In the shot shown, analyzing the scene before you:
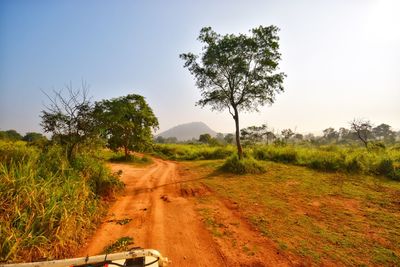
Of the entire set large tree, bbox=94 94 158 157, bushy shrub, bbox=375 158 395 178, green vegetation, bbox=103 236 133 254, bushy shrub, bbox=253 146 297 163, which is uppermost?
large tree, bbox=94 94 158 157

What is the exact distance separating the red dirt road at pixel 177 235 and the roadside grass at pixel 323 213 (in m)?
0.37

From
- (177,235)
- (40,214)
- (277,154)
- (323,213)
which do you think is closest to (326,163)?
(277,154)

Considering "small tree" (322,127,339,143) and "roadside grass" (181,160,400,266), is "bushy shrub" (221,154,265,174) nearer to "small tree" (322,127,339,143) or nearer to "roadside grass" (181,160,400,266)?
"roadside grass" (181,160,400,266)

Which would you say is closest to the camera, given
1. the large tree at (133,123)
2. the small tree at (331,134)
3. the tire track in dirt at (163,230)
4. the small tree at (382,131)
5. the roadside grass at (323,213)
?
the tire track in dirt at (163,230)

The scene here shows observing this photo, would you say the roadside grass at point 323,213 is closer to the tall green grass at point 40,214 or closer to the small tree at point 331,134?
the tall green grass at point 40,214

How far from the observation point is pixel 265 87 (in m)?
15.0

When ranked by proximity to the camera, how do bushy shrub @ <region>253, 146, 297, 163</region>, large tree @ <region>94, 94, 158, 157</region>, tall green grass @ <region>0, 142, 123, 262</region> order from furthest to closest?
1. large tree @ <region>94, 94, 158, 157</region>
2. bushy shrub @ <region>253, 146, 297, 163</region>
3. tall green grass @ <region>0, 142, 123, 262</region>

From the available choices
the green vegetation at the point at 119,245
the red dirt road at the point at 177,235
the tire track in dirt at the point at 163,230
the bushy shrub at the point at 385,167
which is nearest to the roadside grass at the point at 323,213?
the red dirt road at the point at 177,235

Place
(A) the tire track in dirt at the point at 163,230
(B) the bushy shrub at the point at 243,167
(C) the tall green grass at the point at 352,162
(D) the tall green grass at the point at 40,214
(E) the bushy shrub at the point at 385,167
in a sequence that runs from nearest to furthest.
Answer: (D) the tall green grass at the point at 40,214 → (A) the tire track in dirt at the point at 163,230 → (E) the bushy shrub at the point at 385,167 → (C) the tall green grass at the point at 352,162 → (B) the bushy shrub at the point at 243,167

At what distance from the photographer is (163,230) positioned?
542 cm

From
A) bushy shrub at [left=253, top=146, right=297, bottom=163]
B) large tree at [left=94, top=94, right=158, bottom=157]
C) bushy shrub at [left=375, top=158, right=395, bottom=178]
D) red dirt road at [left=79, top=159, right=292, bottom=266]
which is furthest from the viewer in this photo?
large tree at [left=94, top=94, right=158, bottom=157]

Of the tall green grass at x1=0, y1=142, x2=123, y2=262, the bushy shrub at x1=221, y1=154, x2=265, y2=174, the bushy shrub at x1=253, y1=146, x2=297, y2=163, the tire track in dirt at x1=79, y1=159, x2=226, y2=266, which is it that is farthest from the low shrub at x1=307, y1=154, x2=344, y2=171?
the tall green grass at x1=0, y1=142, x2=123, y2=262

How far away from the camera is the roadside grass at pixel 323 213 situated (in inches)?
179

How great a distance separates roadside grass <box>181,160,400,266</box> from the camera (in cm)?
455
